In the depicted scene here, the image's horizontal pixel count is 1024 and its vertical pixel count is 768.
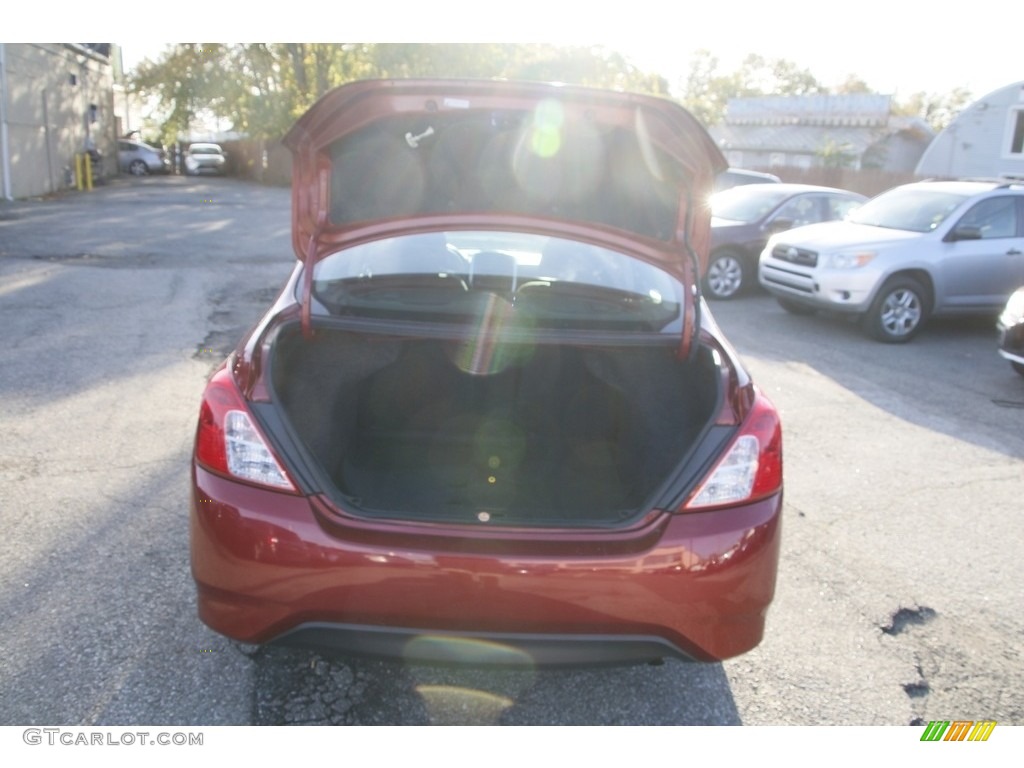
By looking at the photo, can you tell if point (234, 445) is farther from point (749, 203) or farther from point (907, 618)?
point (749, 203)

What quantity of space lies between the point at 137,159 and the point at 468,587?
4003cm

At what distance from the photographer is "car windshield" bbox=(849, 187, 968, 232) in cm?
945

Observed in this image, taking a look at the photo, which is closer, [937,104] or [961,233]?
[961,233]

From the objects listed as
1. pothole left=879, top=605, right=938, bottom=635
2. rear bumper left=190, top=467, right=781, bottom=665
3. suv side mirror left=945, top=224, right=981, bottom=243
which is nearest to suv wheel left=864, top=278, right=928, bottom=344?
suv side mirror left=945, top=224, right=981, bottom=243

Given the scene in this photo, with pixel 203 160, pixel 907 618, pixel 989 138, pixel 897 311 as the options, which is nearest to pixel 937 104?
pixel 989 138

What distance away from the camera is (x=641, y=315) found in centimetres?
326

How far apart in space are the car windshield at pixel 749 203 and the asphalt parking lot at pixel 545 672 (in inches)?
159

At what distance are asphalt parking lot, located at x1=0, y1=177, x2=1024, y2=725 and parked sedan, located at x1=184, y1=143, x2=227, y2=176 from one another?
3514 cm

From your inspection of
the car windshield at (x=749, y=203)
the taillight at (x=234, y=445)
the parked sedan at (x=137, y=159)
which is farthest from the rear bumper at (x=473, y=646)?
the parked sedan at (x=137, y=159)

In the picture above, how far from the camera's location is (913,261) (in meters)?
9.03

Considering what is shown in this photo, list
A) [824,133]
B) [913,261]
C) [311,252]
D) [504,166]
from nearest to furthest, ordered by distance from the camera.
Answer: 1. [311,252]
2. [504,166]
3. [913,261]
4. [824,133]

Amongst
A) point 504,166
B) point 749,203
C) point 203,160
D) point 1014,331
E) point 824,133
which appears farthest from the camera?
point 203,160
